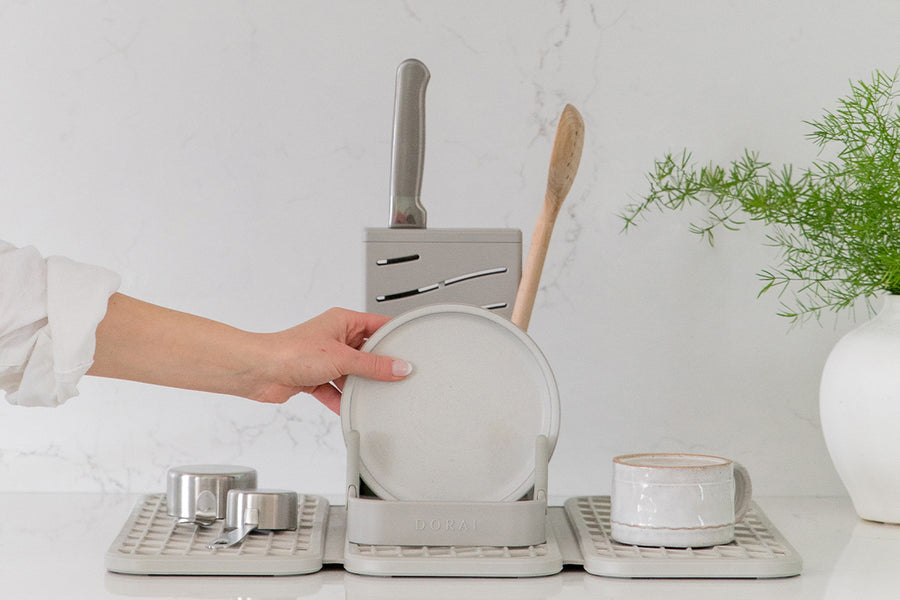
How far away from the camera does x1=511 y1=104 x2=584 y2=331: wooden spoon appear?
1.01 meters

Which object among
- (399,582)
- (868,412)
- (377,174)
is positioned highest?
(377,174)

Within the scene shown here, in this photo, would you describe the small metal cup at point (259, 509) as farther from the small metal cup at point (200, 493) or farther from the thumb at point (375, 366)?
the thumb at point (375, 366)

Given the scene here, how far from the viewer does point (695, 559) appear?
813 mm

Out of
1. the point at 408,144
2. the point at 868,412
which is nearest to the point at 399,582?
the point at 408,144

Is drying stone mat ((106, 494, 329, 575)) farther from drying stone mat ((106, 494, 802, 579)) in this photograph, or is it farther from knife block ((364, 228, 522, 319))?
knife block ((364, 228, 522, 319))

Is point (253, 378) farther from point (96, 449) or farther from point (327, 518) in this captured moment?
point (96, 449)

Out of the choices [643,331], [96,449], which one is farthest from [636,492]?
[96,449]

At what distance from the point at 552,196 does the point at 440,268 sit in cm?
14

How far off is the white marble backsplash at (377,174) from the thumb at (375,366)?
0.38 m

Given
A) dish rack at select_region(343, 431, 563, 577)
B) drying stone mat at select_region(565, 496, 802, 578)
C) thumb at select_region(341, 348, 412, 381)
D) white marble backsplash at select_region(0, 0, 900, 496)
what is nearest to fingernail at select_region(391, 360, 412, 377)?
thumb at select_region(341, 348, 412, 381)

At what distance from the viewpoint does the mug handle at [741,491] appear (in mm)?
899

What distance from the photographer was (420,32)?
124 centimetres

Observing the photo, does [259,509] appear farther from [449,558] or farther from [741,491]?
[741,491]

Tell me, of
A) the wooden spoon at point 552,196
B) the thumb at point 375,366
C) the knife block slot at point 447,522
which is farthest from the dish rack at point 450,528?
the wooden spoon at point 552,196
